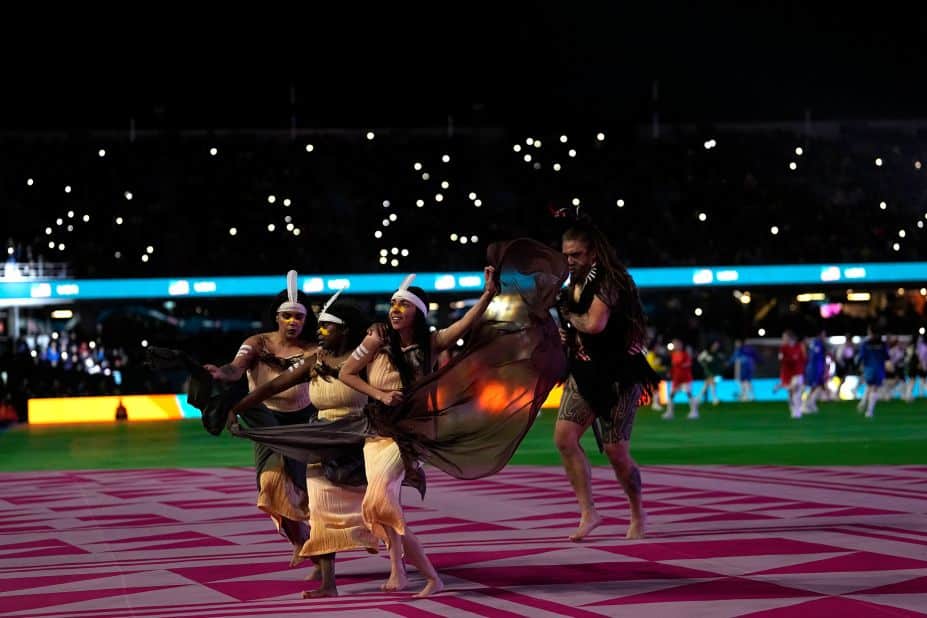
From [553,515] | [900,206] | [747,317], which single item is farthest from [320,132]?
[553,515]

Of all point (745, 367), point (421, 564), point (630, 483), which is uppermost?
point (630, 483)

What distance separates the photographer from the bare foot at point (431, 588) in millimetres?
7605

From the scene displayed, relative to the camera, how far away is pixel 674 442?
73.3ft

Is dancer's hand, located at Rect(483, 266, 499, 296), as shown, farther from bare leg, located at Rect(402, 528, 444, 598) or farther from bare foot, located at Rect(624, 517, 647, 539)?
bare foot, located at Rect(624, 517, 647, 539)

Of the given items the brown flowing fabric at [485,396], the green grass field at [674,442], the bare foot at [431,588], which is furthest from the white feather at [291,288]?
the green grass field at [674,442]

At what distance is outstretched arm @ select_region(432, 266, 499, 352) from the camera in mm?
8102

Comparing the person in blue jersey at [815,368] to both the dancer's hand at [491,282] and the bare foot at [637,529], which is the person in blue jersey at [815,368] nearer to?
the bare foot at [637,529]

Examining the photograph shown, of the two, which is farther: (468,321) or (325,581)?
(468,321)

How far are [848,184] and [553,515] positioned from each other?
43.6 m

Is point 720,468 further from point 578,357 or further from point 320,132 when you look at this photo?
point 320,132

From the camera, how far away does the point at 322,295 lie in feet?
138

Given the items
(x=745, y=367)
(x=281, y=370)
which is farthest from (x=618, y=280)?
(x=745, y=367)

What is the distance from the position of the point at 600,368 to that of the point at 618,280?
23.7 inches

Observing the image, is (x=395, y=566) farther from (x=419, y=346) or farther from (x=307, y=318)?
(x=307, y=318)
